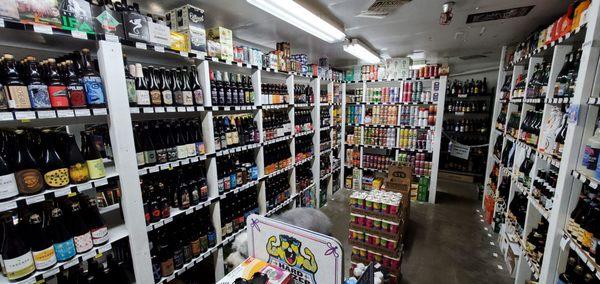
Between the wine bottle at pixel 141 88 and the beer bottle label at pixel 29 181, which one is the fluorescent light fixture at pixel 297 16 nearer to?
the wine bottle at pixel 141 88

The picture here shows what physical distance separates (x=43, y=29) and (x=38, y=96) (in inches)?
15.3

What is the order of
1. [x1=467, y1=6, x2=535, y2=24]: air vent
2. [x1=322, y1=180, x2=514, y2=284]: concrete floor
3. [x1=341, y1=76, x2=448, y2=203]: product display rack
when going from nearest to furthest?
[x1=467, y1=6, x2=535, y2=24]: air vent, [x1=322, y1=180, x2=514, y2=284]: concrete floor, [x1=341, y1=76, x2=448, y2=203]: product display rack

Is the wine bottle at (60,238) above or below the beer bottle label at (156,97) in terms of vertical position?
below

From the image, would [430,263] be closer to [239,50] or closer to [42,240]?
[239,50]

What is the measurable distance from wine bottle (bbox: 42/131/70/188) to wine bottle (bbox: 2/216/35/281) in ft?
1.02

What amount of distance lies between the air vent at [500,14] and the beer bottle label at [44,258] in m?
4.29

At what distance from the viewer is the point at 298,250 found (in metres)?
1.31

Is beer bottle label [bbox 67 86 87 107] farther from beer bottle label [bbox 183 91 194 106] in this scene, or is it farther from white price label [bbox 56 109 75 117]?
beer bottle label [bbox 183 91 194 106]

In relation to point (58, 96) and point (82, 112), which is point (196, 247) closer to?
point (82, 112)

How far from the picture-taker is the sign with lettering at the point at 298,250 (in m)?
1.21

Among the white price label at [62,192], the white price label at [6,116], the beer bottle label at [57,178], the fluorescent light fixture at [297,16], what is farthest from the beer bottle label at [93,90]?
the fluorescent light fixture at [297,16]

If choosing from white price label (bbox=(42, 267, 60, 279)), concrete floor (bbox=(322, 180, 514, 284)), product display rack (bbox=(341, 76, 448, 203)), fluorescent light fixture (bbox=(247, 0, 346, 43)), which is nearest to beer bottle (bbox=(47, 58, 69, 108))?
white price label (bbox=(42, 267, 60, 279))

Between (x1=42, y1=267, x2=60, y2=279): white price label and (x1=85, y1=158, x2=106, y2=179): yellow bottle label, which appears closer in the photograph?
(x1=42, y1=267, x2=60, y2=279): white price label

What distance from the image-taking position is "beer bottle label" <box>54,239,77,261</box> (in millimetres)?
1513
